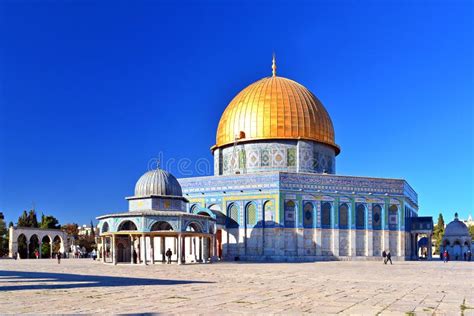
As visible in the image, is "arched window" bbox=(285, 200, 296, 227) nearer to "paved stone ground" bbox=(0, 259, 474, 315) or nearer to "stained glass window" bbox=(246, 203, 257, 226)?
"stained glass window" bbox=(246, 203, 257, 226)

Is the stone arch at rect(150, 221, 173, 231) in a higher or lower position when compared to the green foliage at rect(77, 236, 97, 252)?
higher

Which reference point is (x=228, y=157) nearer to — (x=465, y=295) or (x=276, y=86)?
(x=276, y=86)

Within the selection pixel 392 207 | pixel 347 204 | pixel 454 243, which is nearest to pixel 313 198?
pixel 347 204

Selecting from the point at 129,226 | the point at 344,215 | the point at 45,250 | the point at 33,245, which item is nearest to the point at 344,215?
the point at 344,215

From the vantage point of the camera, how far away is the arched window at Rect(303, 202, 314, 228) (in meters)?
38.7

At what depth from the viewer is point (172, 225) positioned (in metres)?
32.1

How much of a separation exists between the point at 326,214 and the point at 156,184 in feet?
39.6

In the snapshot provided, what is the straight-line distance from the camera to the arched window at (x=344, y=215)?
39.6 meters

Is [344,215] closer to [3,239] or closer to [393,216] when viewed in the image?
[393,216]

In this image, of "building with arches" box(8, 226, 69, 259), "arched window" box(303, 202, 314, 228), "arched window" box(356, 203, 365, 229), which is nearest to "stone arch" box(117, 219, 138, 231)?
"arched window" box(303, 202, 314, 228)

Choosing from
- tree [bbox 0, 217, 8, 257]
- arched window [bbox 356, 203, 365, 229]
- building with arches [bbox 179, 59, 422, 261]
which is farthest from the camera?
tree [bbox 0, 217, 8, 257]

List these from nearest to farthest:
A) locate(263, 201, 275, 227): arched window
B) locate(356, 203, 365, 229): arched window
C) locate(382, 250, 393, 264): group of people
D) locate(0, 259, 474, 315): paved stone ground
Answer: locate(0, 259, 474, 315): paved stone ground
locate(382, 250, 393, 264): group of people
locate(263, 201, 275, 227): arched window
locate(356, 203, 365, 229): arched window

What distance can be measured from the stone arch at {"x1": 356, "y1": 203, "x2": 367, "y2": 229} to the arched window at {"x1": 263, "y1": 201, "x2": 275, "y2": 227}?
621 centimetres

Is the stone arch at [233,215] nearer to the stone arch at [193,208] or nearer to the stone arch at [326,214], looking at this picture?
the stone arch at [193,208]
